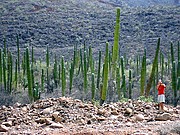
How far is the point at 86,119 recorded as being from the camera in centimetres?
1134

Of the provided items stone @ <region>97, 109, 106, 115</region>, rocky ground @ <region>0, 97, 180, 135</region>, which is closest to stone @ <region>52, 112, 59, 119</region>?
rocky ground @ <region>0, 97, 180, 135</region>

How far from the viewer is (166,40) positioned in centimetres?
4128

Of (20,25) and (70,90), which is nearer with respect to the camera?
(70,90)

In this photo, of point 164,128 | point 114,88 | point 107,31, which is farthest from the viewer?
point 107,31

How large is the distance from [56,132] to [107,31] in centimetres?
3688

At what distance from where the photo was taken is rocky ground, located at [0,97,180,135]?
382 inches

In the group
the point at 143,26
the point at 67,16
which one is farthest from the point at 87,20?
the point at 143,26

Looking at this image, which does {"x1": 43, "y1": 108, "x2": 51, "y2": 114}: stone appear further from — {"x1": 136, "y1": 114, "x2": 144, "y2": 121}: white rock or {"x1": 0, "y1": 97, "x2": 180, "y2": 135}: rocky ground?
{"x1": 136, "y1": 114, "x2": 144, "y2": 121}: white rock

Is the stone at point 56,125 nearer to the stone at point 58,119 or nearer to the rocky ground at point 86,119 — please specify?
the rocky ground at point 86,119

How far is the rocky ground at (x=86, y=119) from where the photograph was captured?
970 cm

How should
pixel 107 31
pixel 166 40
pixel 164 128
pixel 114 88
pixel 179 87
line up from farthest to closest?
pixel 107 31, pixel 166 40, pixel 114 88, pixel 179 87, pixel 164 128

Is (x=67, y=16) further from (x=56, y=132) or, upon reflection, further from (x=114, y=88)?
(x=56, y=132)

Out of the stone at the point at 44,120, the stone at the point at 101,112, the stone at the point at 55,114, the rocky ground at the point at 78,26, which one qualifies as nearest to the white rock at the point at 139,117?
the stone at the point at 101,112

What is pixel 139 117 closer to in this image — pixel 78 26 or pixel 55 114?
pixel 55 114
